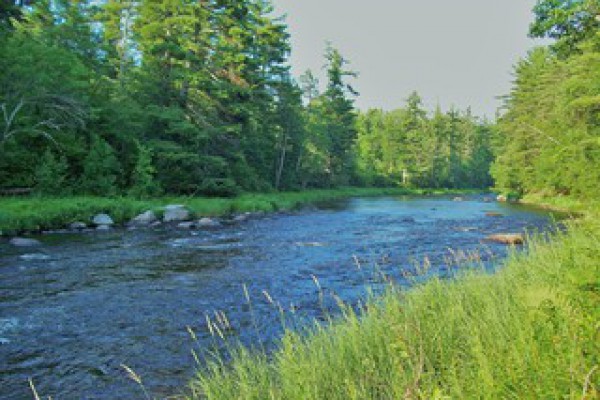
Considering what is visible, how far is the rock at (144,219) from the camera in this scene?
18.9 metres

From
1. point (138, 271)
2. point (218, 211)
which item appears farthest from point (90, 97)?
point (138, 271)

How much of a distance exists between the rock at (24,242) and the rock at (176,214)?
6817mm

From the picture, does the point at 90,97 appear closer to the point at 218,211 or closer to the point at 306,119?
the point at 218,211

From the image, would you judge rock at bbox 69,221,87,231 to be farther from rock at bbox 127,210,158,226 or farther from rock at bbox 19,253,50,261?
rock at bbox 19,253,50,261

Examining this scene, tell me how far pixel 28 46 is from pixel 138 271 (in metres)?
15.0

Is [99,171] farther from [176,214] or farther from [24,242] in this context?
[24,242]

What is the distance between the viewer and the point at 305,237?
1669 centimetres

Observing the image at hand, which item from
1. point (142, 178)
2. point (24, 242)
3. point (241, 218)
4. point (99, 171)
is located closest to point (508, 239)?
point (241, 218)

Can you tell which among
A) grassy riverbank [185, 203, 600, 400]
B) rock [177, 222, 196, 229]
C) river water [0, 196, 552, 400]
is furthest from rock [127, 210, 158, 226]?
grassy riverbank [185, 203, 600, 400]

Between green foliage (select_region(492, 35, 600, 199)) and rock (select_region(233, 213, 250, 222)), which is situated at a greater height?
green foliage (select_region(492, 35, 600, 199))

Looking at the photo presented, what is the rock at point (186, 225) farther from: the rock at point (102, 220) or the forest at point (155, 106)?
the forest at point (155, 106)

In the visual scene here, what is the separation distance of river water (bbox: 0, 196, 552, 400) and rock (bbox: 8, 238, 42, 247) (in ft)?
1.32

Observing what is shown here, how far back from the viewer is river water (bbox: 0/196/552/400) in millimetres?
5372

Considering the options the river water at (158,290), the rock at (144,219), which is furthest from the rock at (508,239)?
the rock at (144,219)
